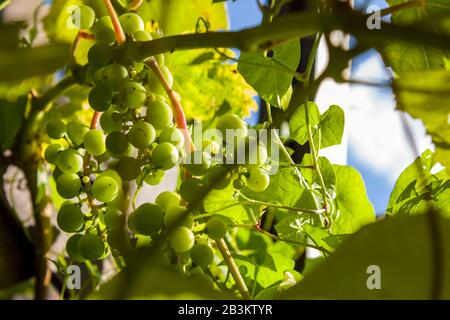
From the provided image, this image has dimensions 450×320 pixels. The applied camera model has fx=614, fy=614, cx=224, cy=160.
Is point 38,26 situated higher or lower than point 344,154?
higher

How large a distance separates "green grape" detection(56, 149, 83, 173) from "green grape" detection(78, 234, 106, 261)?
0.06 meters

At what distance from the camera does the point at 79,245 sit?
375 mm

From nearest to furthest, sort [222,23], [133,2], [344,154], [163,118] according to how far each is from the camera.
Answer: [163,118] → [133,2] → [222,23] → [344,154]

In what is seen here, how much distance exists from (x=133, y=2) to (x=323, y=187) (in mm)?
207

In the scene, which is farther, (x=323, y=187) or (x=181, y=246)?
(x=323, y=187)

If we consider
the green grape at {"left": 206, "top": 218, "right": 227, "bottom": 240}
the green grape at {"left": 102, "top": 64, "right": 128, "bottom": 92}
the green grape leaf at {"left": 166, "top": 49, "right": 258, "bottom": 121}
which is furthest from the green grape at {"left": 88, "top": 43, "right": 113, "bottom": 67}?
the green grape leaf at {"left": 166, "top": 49, "right": 258, "bottom": 121}

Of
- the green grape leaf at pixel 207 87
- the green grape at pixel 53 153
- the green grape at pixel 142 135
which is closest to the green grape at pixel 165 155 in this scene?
the green grape at pixel 142 135

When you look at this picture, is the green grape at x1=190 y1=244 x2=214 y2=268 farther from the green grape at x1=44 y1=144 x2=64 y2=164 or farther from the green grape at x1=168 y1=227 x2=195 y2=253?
the green grape at x1=44 y1=144 x2=64 y2=164

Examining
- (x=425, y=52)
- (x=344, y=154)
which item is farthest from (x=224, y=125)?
(x=344, y=154)

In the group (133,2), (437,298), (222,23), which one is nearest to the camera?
(437,298)

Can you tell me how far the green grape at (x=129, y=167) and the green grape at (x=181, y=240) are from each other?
60 millimetres

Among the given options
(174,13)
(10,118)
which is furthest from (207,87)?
(10,118)

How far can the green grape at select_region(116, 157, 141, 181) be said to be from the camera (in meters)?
0.38

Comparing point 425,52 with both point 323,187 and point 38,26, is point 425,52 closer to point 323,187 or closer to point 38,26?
point 323,187
